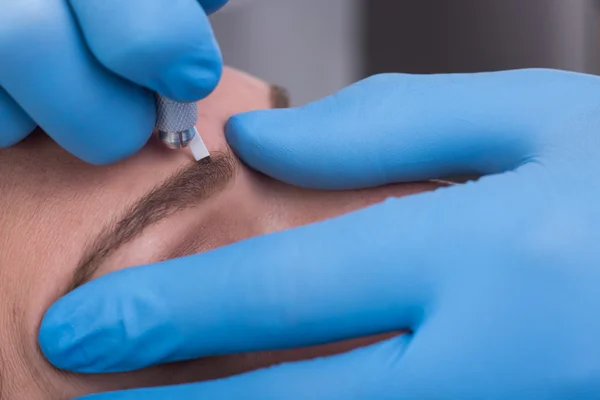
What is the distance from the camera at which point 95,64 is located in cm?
70

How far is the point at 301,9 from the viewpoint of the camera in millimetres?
2033

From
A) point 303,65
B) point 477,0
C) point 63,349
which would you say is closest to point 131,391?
point 63,349

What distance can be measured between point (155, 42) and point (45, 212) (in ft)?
0.79

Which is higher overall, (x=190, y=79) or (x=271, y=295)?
(x=190, y=79)

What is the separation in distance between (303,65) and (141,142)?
1.40 metres

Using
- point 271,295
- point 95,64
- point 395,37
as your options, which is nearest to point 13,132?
point 95,64

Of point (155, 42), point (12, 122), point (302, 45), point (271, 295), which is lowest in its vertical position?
point (302, 45)

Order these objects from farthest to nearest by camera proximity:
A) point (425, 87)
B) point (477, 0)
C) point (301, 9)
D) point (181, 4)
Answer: point (301, 9)
point (477, 0)
point (425, 87)
point (181, 4)

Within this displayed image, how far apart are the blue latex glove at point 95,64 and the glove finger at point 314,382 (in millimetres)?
274

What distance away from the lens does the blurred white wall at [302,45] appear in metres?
1.93

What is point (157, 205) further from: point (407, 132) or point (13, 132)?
point (407, 132)

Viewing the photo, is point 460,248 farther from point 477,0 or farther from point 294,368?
point 477,0

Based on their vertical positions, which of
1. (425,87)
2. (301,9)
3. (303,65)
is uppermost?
(425,87)

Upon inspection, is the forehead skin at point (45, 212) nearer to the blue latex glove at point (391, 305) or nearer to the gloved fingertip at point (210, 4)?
the blue latex glove at point (391, 305)
